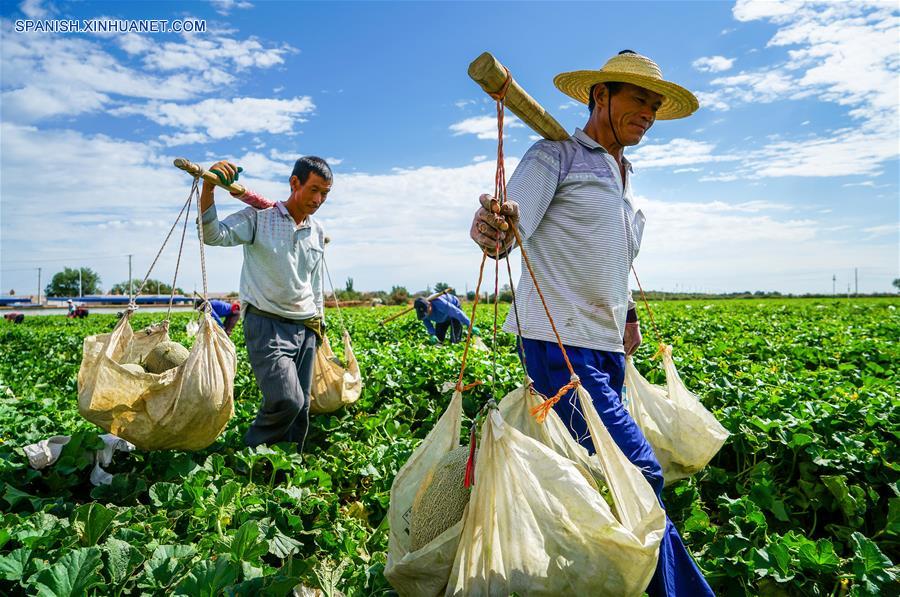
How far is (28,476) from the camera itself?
3170 millimetres

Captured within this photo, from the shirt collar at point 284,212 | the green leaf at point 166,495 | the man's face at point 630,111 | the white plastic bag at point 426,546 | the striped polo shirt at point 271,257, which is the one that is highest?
the man's face at point 630,111

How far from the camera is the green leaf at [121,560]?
1.82 m

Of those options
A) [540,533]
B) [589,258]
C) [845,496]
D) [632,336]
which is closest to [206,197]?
[589,258]

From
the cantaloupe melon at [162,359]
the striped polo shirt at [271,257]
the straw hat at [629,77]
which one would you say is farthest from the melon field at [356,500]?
the straw hat at [629,77]

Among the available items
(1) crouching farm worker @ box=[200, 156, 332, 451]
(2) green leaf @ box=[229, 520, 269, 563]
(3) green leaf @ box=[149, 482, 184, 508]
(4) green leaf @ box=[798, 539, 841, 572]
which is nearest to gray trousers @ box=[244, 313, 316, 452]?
(1) crouching farm worker @ box=[200, 156, 332, 451]

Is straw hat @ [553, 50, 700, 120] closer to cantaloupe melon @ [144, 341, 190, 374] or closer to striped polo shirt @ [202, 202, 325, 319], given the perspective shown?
striped polo shirt @ [202, 202, 325, 319]

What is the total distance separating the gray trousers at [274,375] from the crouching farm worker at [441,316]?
18.2 ft

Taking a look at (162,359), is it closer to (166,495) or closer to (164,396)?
(164,396)

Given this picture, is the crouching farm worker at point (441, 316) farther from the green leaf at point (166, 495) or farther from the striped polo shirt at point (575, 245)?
the striped polo shirt at point (575, 245)

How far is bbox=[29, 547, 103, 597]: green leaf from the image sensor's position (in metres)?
1.64

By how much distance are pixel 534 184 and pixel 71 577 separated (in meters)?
1.90

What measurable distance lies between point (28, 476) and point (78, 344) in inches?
369

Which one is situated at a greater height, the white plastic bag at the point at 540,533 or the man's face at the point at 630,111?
the man's face at the point at 630,111

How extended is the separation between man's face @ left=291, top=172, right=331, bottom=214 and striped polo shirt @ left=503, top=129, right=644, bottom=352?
1962 mm
